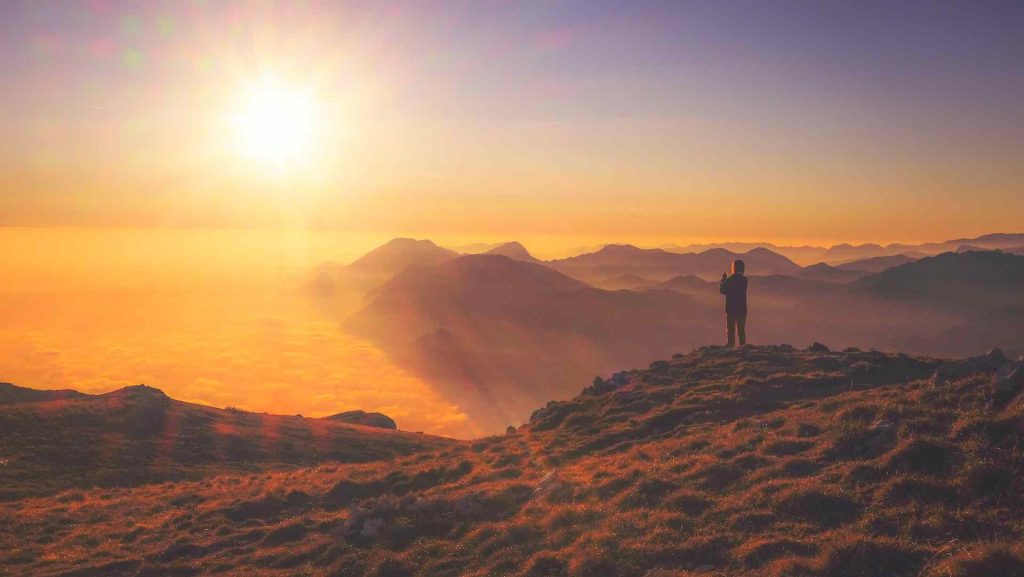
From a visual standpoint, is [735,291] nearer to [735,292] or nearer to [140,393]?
[735,292]

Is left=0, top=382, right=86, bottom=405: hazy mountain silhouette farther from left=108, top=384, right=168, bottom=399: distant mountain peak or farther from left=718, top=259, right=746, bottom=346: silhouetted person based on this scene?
left=718, top=259, right=746, bottom=346: silhouetted person

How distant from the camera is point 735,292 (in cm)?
3197

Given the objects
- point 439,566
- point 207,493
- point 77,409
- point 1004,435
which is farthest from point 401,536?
point 77,409

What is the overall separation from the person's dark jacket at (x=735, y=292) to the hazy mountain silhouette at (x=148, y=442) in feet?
114

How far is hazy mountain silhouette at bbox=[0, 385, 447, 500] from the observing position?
41.0 metres

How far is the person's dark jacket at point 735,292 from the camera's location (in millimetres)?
31812

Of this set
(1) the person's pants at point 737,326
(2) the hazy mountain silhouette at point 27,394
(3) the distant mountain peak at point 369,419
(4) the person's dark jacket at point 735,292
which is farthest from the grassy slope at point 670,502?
(2) the hazy mountain silhouette at point 27,394

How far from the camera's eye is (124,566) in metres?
19.9

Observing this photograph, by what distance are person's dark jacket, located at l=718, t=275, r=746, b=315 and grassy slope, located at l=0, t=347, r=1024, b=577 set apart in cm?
310

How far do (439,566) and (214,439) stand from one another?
4709 centimetres

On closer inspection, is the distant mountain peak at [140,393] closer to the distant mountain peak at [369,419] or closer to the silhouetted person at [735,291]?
the distant mountain peak at [369,419]

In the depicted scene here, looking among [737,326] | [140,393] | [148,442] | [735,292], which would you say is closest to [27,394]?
[140,393]

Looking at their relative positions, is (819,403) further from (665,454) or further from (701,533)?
(701,533)

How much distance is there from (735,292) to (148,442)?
5074cm
